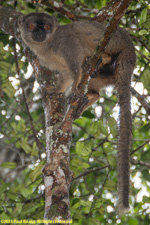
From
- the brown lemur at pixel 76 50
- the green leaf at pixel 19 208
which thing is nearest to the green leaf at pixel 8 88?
the brown lemur at pixel 76 50

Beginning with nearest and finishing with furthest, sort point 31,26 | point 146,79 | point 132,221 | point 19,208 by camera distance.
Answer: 1. point 19,208
2. point 146,79
3. point 31,26
4. point 132,221

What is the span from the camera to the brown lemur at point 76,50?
4.37 metres

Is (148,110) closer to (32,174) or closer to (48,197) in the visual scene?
(32,174)

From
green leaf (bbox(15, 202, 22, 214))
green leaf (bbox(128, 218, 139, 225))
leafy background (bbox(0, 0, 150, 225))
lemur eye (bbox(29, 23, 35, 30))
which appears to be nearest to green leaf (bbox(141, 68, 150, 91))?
leafy background (bbox(0, 0, 150, 225))

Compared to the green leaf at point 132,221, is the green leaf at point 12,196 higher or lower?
higher

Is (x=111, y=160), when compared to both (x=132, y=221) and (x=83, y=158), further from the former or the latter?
(x=132, y=221)

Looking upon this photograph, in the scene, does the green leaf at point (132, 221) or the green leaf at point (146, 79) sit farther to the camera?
the green leaf at point (132, 221)

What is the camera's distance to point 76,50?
15.3 ft

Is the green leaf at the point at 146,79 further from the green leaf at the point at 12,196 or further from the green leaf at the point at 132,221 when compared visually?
the green leaf at the point at 132,221

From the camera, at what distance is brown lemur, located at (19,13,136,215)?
14.3ft

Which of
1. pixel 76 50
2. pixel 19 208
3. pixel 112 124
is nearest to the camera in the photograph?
pixel 19 208

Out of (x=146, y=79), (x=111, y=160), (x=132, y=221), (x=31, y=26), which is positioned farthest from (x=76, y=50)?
(x=132, y=221)

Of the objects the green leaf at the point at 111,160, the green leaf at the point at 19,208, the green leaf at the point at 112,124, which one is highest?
the green leaf at the point at 112,124

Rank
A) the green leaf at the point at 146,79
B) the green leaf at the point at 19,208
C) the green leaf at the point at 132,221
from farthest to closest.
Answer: the green leaf at the point at 132,221, the green leaf at the point at 146,79, the green leaf at the point at 19,208
